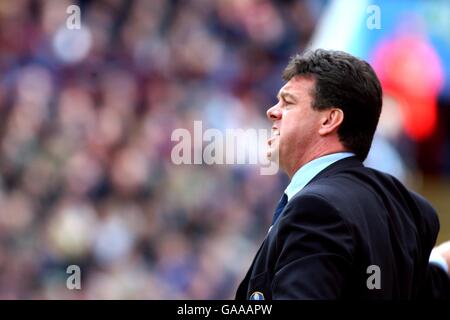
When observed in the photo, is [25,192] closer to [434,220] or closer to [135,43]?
[135,43]

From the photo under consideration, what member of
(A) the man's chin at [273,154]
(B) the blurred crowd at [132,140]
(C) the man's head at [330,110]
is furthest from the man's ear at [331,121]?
(B) the blurred crowd at [132,140]

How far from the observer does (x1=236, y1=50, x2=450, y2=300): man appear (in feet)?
5.29

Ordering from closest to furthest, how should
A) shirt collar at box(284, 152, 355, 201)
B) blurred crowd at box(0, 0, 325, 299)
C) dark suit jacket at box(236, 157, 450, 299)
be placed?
dark suit jacket at box(236, 157, 450, 299), shirt collar at box(284, 152, 355, 201), blurred crowd at box(0, 0, 325, 299)

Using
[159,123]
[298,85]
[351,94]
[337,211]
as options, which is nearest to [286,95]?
[298,85]

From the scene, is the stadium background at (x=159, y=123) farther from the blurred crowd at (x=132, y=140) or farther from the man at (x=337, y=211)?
the man at (x=337, y=211)

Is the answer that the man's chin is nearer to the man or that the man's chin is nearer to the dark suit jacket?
the man

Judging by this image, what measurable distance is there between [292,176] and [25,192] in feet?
14.9

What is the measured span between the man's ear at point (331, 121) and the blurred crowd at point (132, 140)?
4.00 meters

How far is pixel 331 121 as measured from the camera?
6.11ft

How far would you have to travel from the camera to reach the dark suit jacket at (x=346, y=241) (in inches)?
62.7

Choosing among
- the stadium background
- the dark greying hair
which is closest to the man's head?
the dark greying hair

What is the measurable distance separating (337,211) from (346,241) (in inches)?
2.4

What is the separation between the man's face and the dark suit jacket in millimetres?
98

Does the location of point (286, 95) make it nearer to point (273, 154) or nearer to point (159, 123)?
point (273, 154)
